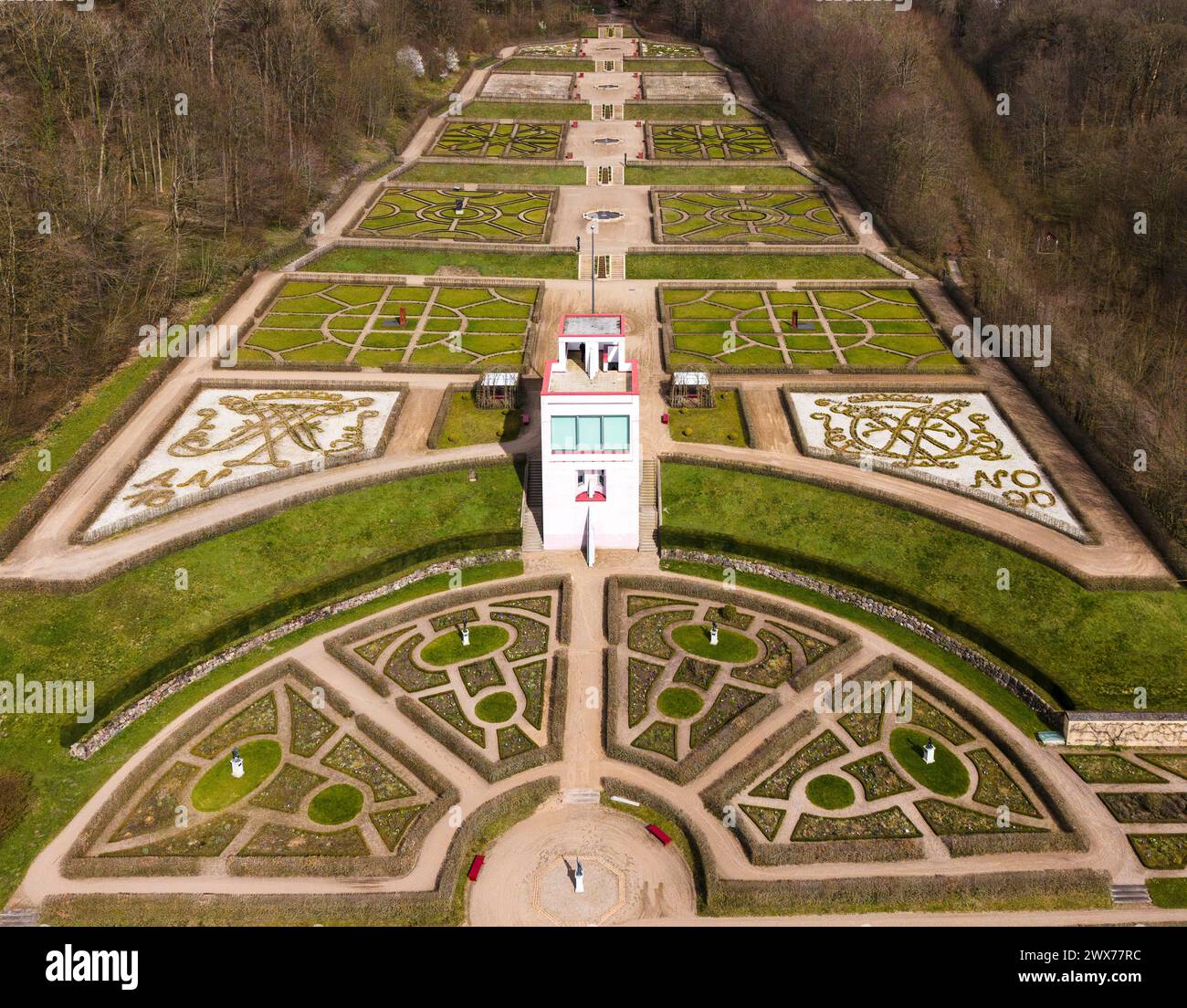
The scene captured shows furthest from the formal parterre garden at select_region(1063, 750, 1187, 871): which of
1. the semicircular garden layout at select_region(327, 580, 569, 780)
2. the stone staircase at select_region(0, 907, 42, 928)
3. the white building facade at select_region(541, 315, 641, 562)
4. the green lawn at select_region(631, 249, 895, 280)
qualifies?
the green lawn at select_region(631, 249, 895, 280)

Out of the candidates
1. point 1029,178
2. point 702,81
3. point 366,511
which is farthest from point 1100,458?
point 702,81

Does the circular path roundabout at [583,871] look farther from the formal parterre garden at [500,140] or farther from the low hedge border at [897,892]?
the formal parterre garden at [500,140]

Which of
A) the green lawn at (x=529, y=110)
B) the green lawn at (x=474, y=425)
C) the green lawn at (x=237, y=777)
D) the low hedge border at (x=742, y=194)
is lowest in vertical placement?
the green lawn at (x=237, y=777)

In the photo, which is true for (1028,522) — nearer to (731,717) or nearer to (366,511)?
(731,717)

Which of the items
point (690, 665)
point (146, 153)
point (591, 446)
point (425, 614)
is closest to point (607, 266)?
point (591, 446)

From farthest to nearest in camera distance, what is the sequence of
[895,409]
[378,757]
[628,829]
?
[895,409] < [378,757] < [628,829]

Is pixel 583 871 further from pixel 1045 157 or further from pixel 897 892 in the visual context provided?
pixel 1045 157

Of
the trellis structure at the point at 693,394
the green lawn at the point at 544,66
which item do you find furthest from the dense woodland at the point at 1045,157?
the green lawn at the point at 544,66
